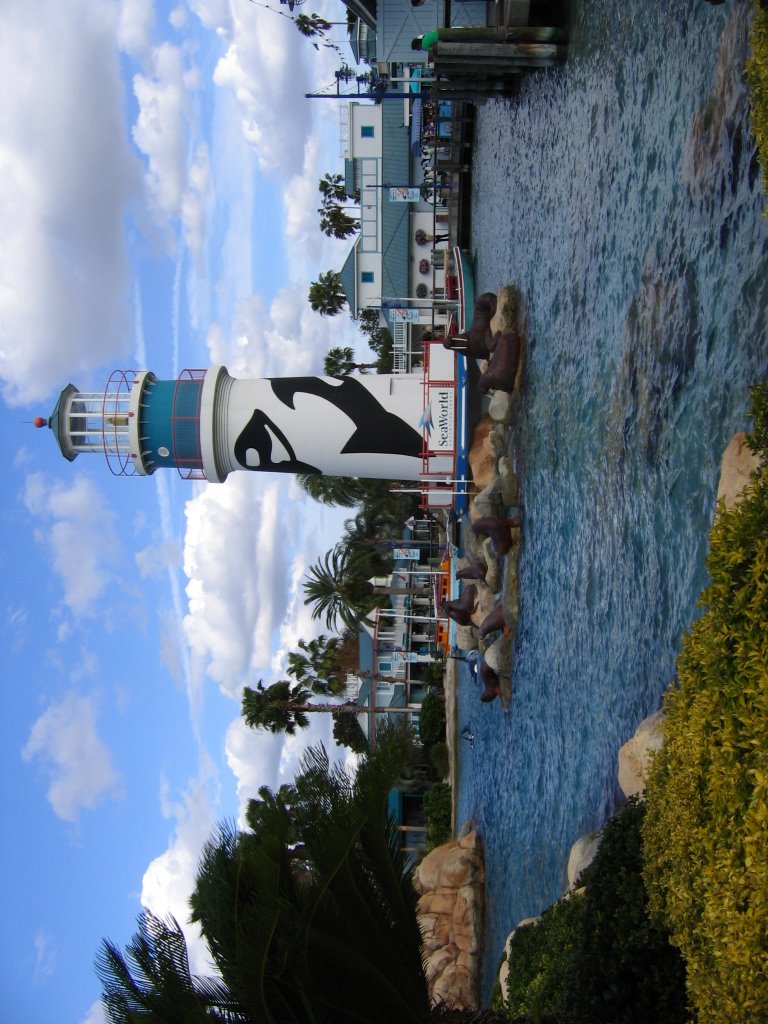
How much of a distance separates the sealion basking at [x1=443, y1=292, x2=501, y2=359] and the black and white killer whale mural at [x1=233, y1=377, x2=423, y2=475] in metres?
3.18

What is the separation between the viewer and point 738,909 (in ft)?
21.5

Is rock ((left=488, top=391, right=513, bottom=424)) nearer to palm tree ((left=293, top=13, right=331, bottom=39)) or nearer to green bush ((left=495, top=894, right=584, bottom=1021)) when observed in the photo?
green bush ((left=495, top=894, right=584, bottom=1021))

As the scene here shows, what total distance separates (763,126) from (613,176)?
865cm

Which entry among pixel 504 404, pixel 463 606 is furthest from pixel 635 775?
pixel 463 606

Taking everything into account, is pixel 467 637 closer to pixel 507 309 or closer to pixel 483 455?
pixel 483 455

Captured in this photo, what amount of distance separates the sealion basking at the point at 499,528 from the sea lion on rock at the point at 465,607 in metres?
4.08

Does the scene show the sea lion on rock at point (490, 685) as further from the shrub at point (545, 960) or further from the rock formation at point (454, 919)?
the shrub at point (545, 960)

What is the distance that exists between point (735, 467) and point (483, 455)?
1734 cm

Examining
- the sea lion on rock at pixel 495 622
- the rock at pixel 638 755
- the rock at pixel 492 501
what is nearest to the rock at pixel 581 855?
the rock at pixel 638 755

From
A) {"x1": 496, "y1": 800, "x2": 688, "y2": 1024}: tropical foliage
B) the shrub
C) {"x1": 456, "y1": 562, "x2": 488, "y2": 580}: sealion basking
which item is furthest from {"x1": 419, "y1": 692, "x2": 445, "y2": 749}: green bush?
{"x1": 496, "y1": 800, "x2": 688, "y2": 1024}: tropical foliage

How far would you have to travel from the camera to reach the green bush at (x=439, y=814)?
35188 mm

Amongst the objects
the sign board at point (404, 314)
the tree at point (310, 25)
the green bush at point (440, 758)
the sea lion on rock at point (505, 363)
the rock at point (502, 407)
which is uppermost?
the tree at point (310, 25)

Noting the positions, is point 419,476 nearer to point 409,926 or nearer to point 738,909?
point 409,926

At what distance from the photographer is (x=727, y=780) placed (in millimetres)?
6770
